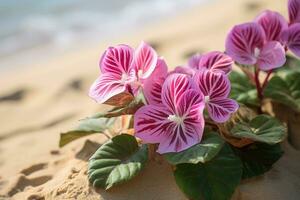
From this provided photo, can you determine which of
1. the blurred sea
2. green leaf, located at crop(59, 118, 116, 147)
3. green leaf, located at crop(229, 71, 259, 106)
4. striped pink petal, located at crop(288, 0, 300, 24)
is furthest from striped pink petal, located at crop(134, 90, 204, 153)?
the blurred sea

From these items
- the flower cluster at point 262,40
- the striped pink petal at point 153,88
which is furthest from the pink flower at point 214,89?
the flower cluster at point 262,40

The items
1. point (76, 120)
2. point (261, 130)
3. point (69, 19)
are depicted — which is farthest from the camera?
point (69, 19)

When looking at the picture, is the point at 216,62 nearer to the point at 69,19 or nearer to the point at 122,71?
the point at 122,71

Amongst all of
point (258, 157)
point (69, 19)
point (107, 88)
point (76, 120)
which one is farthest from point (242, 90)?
point (69, 19)

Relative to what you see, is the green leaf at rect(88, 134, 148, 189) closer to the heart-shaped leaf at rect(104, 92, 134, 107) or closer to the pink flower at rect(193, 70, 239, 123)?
the heart-shaped leaf at rect(104, 92, 134, 107)

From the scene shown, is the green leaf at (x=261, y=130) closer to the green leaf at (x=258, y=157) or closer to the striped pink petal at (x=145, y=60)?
the green leaf at (x=258, y=157)
